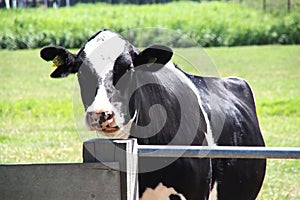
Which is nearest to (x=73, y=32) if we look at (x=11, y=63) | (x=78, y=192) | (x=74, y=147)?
(x=11, y=63)

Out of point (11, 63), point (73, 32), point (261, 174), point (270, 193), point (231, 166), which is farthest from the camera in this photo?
point (73, 32)

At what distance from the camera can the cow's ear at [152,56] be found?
4750 mm

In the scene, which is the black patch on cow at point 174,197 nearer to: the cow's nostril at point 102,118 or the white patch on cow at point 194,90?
the white patch on cow at point 194,90

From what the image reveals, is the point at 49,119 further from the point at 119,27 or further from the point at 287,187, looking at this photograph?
the point at 119,27

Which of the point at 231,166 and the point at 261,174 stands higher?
the point at 231,166

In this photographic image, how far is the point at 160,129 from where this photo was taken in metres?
4.82

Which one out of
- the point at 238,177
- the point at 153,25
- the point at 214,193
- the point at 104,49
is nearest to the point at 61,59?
the point at 104,49

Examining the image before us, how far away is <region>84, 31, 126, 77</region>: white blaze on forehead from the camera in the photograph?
461cm

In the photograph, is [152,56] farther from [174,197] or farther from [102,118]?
[174,197]

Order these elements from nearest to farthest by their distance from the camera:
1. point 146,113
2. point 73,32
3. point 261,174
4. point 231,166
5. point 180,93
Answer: point 146,113, point 180,93, point 231,166, point 261,174, point 73,32

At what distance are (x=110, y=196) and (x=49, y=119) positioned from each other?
11856 millimetres

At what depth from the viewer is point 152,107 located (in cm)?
484

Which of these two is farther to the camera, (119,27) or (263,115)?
(119,27)

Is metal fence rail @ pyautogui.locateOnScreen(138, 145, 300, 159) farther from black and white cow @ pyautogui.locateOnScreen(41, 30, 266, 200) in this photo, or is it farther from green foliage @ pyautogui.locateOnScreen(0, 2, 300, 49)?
green foliage @ pyautogui.locateOnScreen(0, 2, 300, 49)
